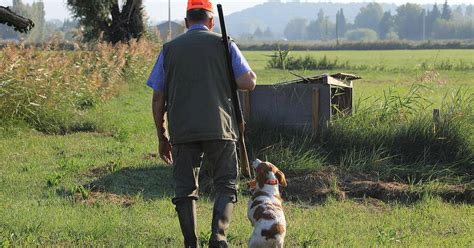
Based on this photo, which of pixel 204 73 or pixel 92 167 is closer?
pixel 204 73

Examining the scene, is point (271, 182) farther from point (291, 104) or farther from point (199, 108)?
point (291, 104)

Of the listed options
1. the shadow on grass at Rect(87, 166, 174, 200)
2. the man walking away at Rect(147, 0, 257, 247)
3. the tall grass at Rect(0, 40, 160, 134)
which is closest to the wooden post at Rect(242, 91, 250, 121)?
the shadow on grass at Rect(87, 166, 174, 200)

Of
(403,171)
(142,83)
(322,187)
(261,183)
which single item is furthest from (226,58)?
(142,83)

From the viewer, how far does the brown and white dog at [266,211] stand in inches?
209

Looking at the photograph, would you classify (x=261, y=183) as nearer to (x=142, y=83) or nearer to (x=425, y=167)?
(x=425, y=167)

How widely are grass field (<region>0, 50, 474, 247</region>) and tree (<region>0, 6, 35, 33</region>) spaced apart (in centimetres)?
176

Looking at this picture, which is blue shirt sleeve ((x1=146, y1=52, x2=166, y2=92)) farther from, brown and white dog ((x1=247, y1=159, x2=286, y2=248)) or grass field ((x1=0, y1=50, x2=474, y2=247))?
grass field ((x1=0, y1=50, x2=474, y2=247))

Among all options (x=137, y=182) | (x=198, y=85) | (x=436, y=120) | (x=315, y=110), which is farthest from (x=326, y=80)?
(x=198, y=85)

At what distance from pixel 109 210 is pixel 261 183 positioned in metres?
2.29

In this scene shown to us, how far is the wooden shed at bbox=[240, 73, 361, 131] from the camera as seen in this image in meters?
9.74

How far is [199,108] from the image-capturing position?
5.45m

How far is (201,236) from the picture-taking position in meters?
6.32

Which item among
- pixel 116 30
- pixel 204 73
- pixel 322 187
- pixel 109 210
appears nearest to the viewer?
pixel 204 73

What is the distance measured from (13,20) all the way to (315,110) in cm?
455
